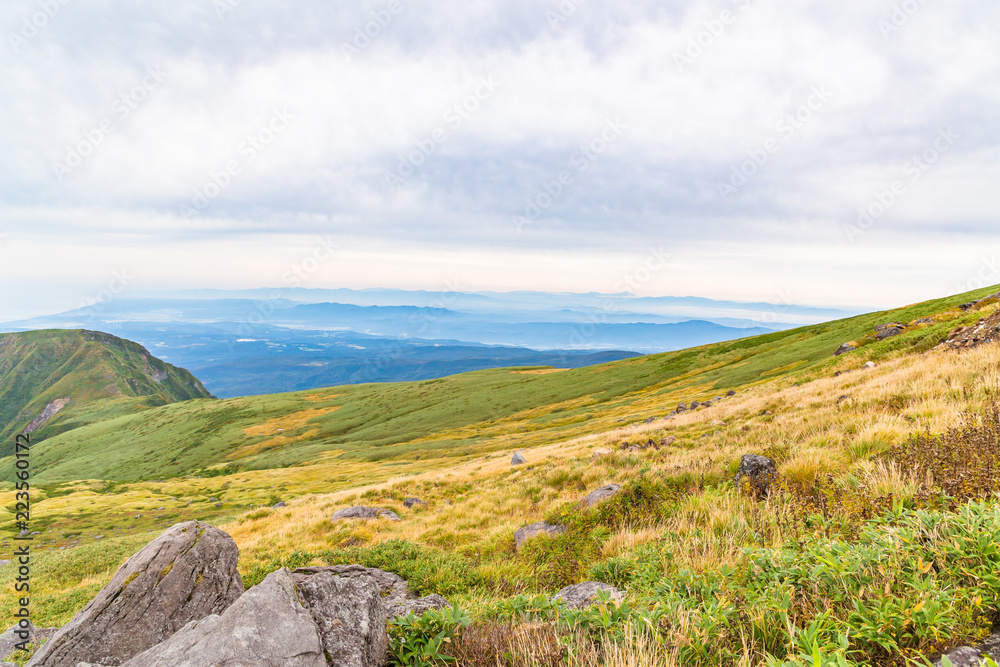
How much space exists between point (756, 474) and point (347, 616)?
27.0 feet

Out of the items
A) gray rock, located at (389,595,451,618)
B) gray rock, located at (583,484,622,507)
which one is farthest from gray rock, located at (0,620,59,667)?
gray rock, located at (583,484,622,507)

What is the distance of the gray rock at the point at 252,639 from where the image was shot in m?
4.06

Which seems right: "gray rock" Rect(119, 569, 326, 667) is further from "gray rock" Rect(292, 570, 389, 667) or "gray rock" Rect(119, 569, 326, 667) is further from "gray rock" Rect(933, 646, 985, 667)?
"gray rock" Rect(933, 646, 985, 667)

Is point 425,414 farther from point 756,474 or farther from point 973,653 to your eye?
point 973,653

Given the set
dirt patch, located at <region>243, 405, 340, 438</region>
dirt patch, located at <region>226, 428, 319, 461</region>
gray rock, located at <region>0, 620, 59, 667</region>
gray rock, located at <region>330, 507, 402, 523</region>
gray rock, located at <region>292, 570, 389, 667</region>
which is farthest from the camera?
dirt patch, located at <region>243, 405, 340, 438</region>

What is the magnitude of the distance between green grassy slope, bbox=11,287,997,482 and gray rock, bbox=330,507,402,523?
108ft

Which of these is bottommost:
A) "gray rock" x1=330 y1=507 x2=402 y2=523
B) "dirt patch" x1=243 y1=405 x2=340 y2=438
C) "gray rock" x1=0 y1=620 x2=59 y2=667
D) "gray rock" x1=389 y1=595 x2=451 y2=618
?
"dirt patch" x1=243 y1=405 x2=340 y2=438

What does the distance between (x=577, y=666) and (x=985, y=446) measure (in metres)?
6.71

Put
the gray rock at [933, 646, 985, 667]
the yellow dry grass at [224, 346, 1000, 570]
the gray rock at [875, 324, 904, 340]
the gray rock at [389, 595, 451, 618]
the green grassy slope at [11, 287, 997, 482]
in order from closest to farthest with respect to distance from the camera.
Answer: the gray rock at [933, 646, 985, 667]
the gray rock at [389, 595, 451, 618]
the yellow dry grass at [224, 346, 1000, 570]
the gray rock at [875, 324, 904, 340]
the green grassy slope at [11, 287, 997, 482]

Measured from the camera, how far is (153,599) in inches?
266

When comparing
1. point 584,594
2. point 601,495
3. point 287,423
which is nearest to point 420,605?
point 584,594

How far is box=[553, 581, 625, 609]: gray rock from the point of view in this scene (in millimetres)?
5531

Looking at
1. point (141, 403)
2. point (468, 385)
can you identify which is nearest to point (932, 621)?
point (468, 385)

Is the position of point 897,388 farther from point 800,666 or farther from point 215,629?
point 215,629
